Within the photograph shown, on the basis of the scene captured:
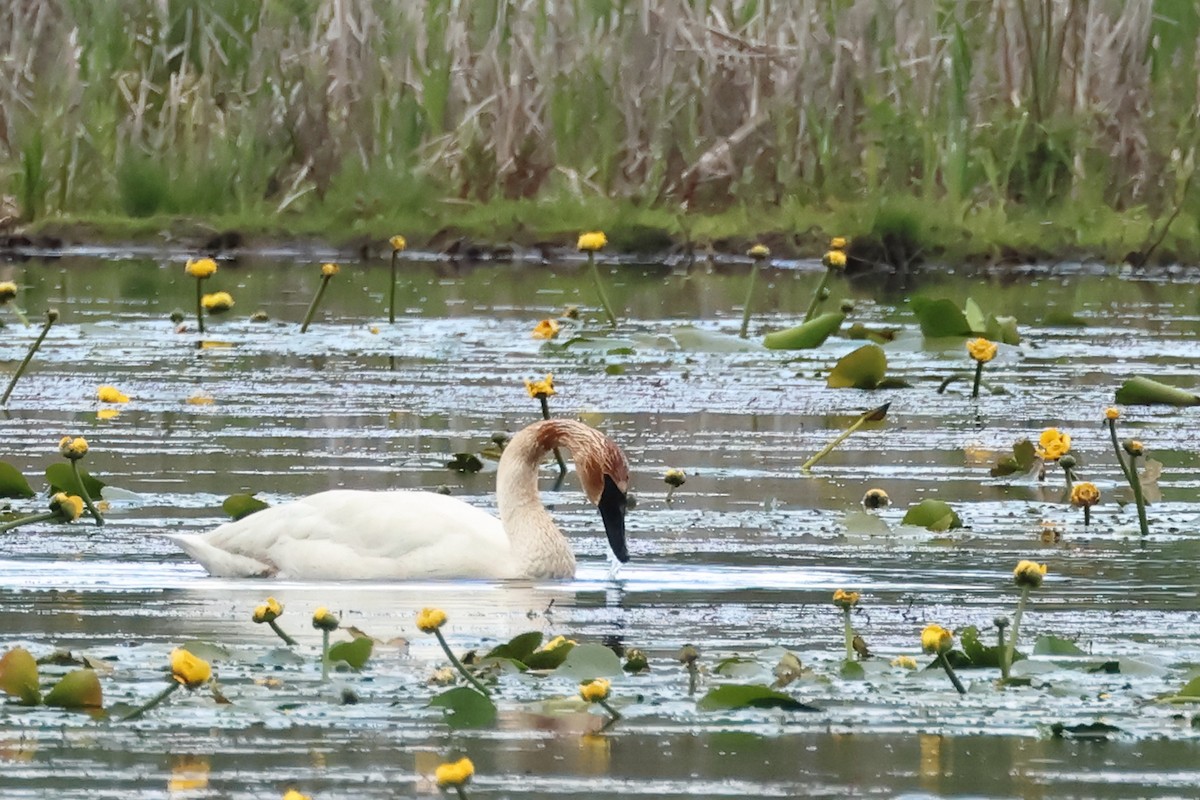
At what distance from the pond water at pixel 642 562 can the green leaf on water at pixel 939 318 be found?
0.18 metres

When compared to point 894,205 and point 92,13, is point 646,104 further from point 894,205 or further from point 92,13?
point 92,13

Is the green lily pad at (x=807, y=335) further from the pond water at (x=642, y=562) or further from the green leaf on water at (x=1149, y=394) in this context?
the green leaf on water at (x=1149, y=394)

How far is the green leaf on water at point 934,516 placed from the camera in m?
7.48

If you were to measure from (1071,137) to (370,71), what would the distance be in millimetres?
4352

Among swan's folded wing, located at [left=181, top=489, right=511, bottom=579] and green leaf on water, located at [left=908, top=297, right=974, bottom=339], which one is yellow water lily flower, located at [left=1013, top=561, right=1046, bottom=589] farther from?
green leaf on water, located at [left=908, top=297, right=974, bottom=339]

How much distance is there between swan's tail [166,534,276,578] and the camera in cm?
691

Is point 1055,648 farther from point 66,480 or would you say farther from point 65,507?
point 66,480

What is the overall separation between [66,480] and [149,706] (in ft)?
9.14

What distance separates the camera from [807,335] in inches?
462

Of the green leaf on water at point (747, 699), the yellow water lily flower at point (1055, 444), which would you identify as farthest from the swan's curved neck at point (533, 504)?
the green leaf on water at point (747, 699)

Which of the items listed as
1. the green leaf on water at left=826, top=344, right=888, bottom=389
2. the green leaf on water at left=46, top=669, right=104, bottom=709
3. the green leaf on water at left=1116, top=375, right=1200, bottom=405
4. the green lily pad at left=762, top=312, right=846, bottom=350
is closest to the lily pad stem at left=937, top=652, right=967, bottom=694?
the green leaf on water at left=46, top=669, right=104, bottom=709

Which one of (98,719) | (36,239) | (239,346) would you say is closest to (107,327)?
(239,346)

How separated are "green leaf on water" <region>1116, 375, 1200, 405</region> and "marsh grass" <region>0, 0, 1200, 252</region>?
707 centimetres

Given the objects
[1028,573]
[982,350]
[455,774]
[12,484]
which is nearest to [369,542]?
[12,484]
